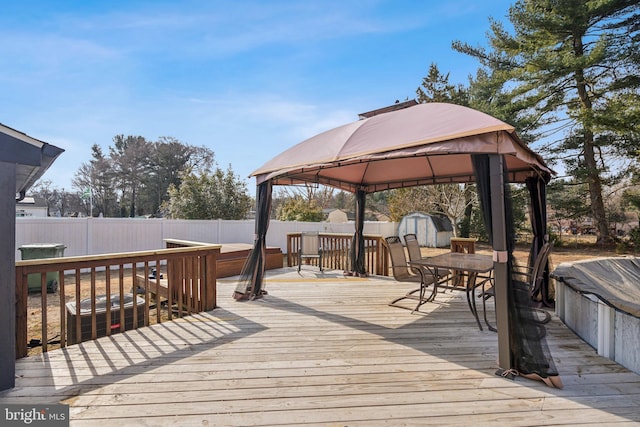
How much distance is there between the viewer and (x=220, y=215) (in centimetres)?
1352

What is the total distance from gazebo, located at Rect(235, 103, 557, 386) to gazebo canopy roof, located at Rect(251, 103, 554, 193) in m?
0.01

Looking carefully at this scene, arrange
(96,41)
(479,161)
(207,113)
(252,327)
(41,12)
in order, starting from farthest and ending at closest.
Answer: (207,113)
(96,41)
(41,12)
(252,327)
(479,161)

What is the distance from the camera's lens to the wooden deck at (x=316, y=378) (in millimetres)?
1970

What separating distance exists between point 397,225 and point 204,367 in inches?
608

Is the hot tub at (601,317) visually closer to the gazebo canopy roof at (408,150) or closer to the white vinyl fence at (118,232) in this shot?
the gazebo canopy roof at (408,150)

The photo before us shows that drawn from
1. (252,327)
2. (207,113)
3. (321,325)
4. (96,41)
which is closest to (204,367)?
(252,327)

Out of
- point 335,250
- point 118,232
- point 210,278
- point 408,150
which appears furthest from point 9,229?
point 118,232

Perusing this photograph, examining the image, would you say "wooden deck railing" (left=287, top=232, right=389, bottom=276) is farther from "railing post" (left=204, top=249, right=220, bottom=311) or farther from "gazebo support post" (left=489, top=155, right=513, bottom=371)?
"gazebo support post" (left=489, top=155, right=513, bottom=371)

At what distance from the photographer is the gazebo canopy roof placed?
286 cm

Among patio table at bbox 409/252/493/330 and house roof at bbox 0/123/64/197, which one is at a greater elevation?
house roof at bbox 0/123/64/197

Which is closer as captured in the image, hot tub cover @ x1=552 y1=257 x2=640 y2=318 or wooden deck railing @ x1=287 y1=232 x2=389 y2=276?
hot tub cover @ x1=552 y1=257 x2=640 y2=318

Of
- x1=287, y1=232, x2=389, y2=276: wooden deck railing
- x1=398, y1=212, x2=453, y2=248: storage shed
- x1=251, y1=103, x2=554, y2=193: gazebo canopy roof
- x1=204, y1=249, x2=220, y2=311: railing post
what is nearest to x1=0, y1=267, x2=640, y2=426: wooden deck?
x1=204, y1=249, x2=220, y2=311: railing post

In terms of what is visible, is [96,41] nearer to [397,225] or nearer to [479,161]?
[479,161]

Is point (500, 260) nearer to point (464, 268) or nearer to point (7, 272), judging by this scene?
point (464, 268)
